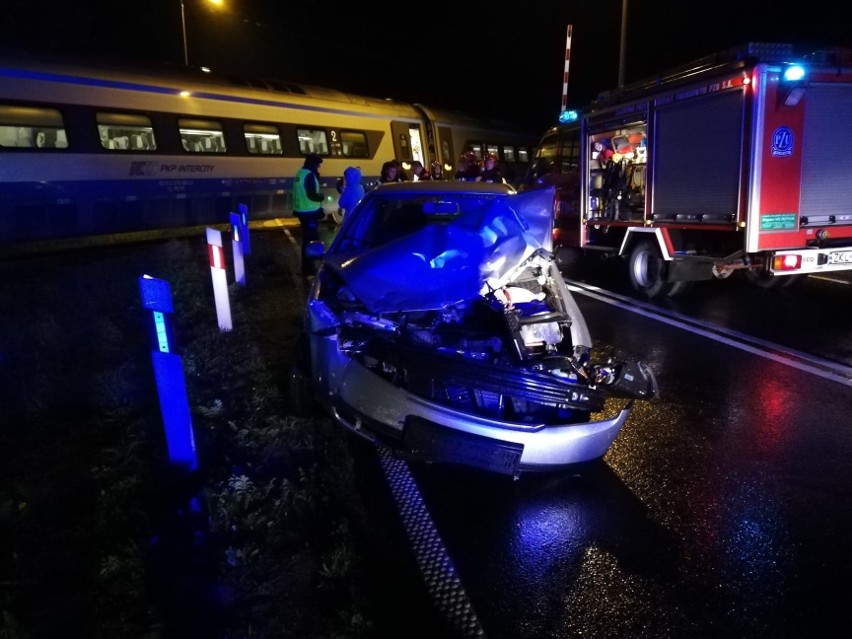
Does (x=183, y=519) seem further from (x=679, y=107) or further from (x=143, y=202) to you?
(x=143, y=202)

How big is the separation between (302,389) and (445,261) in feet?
4.43

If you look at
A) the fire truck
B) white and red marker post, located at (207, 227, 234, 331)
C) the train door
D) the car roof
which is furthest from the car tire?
the train door

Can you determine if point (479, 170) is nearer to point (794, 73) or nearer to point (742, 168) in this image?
point (742, 168)

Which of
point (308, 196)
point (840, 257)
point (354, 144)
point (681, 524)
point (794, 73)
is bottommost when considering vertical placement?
point (681, 524)

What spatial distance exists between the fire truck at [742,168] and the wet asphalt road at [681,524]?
2.32 metres

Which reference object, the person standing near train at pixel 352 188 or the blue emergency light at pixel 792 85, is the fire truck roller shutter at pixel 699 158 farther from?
the person standing near train at pixel 352 188

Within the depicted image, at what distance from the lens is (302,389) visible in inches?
183

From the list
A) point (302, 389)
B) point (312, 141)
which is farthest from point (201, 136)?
point (302, 389)

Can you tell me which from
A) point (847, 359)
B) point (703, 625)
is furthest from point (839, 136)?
point (703, 625)

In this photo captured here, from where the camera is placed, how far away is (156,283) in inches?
131

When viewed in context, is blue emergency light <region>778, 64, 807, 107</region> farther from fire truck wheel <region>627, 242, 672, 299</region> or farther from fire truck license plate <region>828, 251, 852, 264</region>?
fire truck wheel <region>627, 242, 672, 299</region>

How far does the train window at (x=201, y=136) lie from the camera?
14023 mm

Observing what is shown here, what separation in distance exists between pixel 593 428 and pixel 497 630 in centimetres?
129

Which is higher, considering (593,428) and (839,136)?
(839,136)
